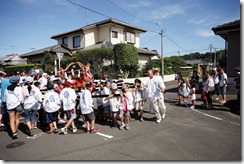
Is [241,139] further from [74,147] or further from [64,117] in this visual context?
[64,117]

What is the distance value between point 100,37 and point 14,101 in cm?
2027

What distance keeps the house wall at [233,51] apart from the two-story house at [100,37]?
1191 cm

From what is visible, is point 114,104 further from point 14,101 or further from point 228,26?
point 228,26

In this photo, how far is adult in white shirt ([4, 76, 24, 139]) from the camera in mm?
5203

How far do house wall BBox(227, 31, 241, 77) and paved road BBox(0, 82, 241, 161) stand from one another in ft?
24.8

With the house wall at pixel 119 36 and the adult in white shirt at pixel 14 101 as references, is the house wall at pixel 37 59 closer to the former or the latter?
the house wall at pixel 119 36

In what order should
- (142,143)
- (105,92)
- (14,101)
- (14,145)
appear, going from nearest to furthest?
(142,143) → (14,145) → (14,101) → (105,92)

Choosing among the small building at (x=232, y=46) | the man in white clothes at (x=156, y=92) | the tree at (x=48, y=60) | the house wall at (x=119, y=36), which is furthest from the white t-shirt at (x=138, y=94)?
the tree at (x=48, y=60)

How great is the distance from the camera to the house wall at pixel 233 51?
40.2ft

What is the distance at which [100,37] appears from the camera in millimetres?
24344

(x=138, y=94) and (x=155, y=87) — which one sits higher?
(x=155, y=87)

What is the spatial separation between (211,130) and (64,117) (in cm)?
544

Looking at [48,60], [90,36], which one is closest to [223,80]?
[90,36]

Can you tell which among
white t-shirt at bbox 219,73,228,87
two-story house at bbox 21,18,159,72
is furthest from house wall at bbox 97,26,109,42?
white t-shirt at bbox 219,73,228,87
